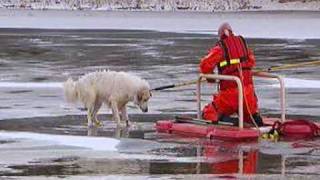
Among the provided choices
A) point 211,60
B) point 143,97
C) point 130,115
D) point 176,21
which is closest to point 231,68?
point 211,60

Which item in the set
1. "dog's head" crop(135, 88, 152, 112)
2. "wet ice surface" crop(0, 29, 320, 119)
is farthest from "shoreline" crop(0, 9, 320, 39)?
"dog's head" crop(135, 88, 152, 112)

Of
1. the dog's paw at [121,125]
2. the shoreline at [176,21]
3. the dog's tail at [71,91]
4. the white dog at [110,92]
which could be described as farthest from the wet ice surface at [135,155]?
the shoreline at [176,21]

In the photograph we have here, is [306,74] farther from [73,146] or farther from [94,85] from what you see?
[73,146]

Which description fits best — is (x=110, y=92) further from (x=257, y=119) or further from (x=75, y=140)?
(x=257, y=119)

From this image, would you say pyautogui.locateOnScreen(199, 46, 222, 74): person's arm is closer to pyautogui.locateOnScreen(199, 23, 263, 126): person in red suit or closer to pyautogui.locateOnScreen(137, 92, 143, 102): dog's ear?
pyautogui.locateOnScreen(199, 23, 263, 126): person in red suit

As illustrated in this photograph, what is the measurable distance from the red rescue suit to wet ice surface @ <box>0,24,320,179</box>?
2.87 feet

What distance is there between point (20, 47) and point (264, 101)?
14.7m

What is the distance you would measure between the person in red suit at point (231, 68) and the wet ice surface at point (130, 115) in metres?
0.87

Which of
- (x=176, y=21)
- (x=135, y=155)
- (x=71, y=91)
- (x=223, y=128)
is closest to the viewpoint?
(x=135, y=155)

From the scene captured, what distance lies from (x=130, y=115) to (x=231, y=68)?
2.99 meters

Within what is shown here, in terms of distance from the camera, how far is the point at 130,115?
1575 centimetres

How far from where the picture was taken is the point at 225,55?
13.1 m

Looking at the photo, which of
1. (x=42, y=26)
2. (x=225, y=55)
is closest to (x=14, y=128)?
(x=225, y=55)

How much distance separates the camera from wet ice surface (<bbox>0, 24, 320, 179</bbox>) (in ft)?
34.9
